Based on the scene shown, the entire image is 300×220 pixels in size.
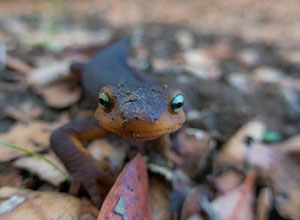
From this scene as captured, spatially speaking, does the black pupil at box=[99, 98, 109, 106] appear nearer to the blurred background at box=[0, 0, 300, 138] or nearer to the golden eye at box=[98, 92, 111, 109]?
the golden eye at box=[98, 92, 111, 109]

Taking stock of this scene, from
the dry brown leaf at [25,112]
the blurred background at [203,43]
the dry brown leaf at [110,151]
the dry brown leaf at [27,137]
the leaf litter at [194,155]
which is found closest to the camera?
the leaf litter at [194,155]

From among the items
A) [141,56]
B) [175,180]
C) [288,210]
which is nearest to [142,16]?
[141,56]

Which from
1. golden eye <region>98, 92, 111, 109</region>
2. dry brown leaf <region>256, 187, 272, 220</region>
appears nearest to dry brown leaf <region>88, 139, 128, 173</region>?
golden eye <region>98, 92, 111, 109</region>

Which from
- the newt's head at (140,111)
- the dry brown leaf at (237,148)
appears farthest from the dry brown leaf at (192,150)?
the newt's head at (140,111)

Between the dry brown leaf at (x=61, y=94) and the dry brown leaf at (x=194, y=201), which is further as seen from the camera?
the dry brown leaf at (x=61, y=94)

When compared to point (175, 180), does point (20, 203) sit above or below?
above

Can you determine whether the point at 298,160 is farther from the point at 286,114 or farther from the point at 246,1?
the point at 246,1

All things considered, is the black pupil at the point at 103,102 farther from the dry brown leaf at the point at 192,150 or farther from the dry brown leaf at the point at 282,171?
the dry brown leaf at the point at 282,171
